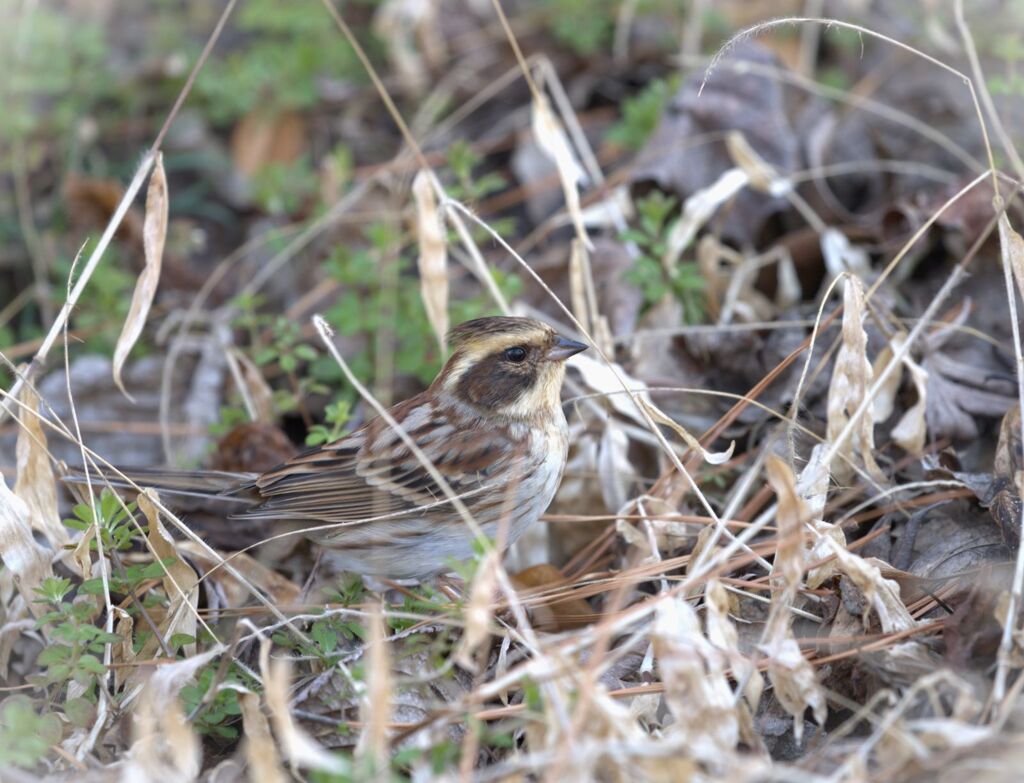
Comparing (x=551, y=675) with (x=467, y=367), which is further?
(x=467, y=367)

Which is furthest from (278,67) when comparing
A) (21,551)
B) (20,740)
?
(20,740)

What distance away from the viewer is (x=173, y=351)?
4.88 metres

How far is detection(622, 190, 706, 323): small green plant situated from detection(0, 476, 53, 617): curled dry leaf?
2.34 m

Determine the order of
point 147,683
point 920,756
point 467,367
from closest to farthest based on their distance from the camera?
point 920,756 → point 147,683 → point 467,367

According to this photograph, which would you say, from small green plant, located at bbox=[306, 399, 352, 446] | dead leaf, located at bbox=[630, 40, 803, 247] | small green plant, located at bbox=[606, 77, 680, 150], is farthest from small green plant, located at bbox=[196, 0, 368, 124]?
small green plant, located at bbox=[306, 399, 352, 446]

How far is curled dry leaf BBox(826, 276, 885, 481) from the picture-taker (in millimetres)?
3592

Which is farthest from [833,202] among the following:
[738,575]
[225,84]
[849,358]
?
Answer: [225,84]

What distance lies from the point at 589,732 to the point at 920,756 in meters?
0.72

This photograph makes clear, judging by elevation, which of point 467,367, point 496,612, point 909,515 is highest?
point 467,367

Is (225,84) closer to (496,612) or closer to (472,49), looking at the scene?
(472,49)

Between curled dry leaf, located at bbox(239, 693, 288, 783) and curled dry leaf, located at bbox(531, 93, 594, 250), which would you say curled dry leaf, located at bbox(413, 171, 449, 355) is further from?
curled dry leaf, located at bbox(239, 693, 288, 783)

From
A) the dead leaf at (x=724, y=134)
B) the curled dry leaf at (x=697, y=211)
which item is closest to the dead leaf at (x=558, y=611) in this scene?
the curled dry leaf at (x=697, y=211)

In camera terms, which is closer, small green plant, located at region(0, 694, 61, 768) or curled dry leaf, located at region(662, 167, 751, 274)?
small green plant, located at region(0, 694, 61, 768)

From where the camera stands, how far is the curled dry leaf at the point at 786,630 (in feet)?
9.63
